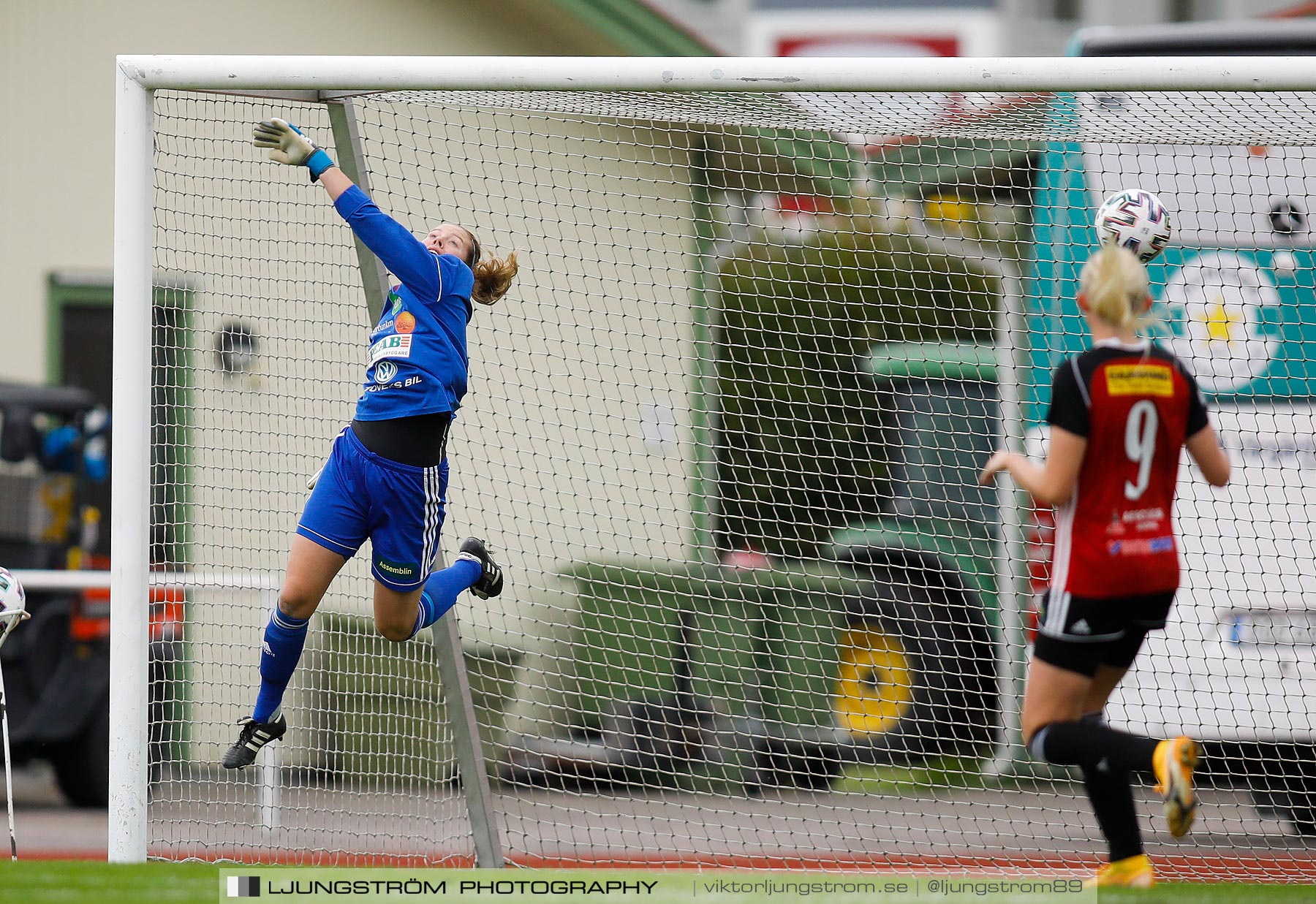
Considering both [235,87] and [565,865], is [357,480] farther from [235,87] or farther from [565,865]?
[565,865]

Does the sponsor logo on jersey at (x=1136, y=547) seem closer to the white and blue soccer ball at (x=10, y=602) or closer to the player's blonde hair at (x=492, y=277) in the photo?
the player's blonde hair at (x=492, y=277)

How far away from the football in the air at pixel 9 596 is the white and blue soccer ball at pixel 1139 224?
3784mm

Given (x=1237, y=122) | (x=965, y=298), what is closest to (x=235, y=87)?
(x=1237, y=122)

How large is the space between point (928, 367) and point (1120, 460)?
5.26m

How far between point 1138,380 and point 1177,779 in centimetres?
101

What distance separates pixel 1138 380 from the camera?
3.95 metres

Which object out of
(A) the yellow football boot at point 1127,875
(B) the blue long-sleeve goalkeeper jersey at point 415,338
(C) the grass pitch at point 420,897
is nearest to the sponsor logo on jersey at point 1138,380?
(A) the yellow football boot at point 1127,875

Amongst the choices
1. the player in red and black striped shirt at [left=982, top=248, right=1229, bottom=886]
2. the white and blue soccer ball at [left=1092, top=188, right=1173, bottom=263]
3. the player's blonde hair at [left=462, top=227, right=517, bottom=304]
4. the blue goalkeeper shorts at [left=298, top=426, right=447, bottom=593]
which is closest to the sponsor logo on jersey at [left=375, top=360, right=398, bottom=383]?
the blue goalkeeper shorts at [left=298, top=426, right=447, bottom=593]

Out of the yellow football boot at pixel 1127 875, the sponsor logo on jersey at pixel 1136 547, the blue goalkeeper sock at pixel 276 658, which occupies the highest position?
the sponsor logo on jersey at pixel 1136 547

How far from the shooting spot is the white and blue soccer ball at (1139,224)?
4.62 m

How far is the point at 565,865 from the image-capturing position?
624 centimetres

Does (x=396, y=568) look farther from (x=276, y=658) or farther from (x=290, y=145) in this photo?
(x=290, y=145)

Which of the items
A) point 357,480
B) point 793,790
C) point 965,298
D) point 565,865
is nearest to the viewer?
point 357,480

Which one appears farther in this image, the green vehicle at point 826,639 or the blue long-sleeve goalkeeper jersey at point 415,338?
the green vehicle at point 826,639
